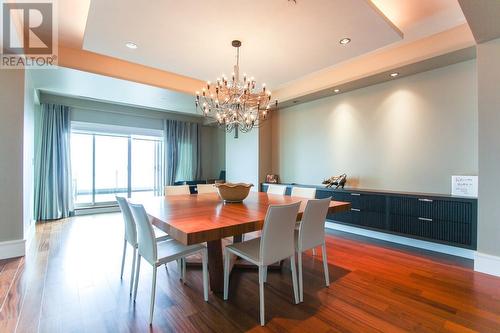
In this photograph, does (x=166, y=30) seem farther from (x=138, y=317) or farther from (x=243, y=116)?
(x=138, y=317)

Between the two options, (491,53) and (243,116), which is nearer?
(491,53)

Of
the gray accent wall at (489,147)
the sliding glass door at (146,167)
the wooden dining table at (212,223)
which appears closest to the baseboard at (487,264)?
the gray accent wall at (489,147)

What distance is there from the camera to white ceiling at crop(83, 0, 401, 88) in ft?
7.58

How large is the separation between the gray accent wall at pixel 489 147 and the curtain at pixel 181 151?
625 cm

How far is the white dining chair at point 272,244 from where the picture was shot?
1796mm

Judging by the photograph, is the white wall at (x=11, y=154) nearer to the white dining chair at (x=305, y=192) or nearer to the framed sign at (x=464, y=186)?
the white dining chair at (x=305, y=192)

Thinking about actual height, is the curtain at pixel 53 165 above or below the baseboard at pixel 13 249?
above

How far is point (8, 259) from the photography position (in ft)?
9.70

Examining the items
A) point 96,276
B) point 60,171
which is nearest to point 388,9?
point 96,276

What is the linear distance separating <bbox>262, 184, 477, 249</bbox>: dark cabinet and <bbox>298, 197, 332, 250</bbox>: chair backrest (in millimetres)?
1749

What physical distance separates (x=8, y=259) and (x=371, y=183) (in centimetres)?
533

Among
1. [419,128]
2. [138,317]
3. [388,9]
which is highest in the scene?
[388,9]

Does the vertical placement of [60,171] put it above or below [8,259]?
above

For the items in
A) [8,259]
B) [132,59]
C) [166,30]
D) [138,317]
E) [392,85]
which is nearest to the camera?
[138,317]
